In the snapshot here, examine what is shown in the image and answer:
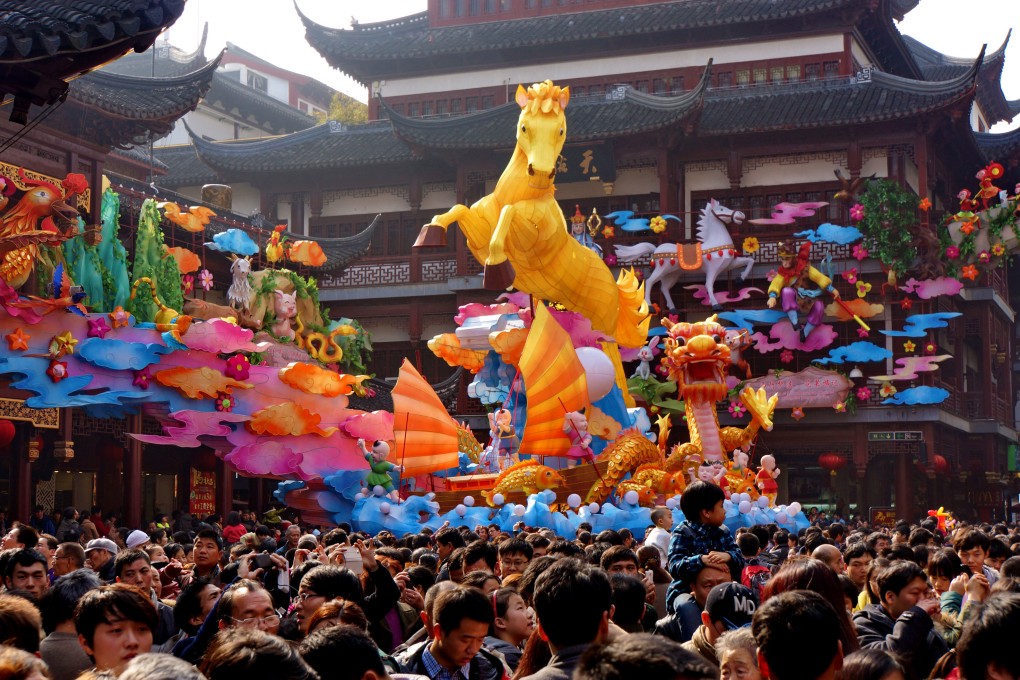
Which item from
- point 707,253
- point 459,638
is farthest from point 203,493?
point 459,638

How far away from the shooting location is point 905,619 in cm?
510

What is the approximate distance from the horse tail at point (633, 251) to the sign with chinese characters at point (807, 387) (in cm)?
348

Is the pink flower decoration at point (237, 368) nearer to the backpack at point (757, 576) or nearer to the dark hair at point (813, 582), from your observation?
the backpack at point (757, 576)

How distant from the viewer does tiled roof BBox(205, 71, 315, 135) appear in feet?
126

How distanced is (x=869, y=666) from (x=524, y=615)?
1.80 m

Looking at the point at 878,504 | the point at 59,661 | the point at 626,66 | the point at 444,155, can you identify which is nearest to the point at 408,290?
the point at 444,155

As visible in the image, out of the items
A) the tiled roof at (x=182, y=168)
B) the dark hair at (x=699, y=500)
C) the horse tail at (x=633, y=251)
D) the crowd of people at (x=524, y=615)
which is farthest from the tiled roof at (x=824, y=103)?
the dark hair at (x=699, y=500)

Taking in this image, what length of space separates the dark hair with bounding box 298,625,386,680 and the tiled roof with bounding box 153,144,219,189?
1196 inches

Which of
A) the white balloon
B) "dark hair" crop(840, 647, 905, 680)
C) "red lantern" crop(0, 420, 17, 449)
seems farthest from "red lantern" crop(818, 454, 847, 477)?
"dark hair" crop(840, 647, 905, 680)

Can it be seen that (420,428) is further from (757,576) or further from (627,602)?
(627,602)

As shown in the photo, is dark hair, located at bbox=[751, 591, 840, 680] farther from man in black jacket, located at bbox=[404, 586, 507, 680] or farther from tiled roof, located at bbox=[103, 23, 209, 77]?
tiled roof, located at bbox=[103, 23, 209, 77]

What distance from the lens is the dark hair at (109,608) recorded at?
14.2ft

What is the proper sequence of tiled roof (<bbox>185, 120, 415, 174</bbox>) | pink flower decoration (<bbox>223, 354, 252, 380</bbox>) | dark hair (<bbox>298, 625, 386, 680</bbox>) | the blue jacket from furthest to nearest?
1. tiled roof (<bbox>185, 120, 415, 174</bbox>)
2. pink flower decoration (<bbox>223, 354, 252, 380</bbox>)
3. the blue jacket
4. dark hair (<bbox>298, 625, 386, 680</bbox>)

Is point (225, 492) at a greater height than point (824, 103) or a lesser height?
lesser
